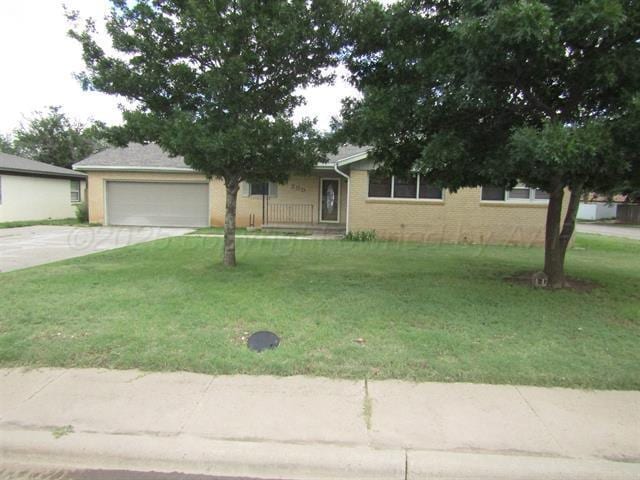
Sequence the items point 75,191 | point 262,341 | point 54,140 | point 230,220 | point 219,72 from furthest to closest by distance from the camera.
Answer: point 54,140
point 75,191
point 230,220
point 219,72
point 262,341

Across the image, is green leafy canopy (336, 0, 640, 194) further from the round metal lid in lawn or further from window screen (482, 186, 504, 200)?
window screen (482, 186, 504, 200)

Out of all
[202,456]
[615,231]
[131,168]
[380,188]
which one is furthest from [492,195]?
[615,231]

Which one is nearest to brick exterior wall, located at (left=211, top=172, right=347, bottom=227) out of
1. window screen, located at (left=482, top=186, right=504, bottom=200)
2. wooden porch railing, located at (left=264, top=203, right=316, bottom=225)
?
wooden porch railing, located at (left=264, top=203, right=316, bottom=225)

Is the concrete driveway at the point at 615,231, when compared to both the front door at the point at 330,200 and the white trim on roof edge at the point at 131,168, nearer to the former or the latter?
the front door at the point at 330,200

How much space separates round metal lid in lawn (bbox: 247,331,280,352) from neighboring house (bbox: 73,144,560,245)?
1031cm

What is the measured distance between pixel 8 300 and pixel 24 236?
404 inches

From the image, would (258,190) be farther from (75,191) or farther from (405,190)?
(75,191)

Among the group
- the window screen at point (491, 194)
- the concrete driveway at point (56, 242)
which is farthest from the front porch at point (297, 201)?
the window screen at point (491, 194)

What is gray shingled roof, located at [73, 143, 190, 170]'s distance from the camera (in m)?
18.8

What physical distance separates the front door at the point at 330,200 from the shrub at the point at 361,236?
4076 millimetres

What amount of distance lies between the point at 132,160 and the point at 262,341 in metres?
17.3

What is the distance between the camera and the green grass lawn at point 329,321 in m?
4.06

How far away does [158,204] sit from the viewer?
19203mm

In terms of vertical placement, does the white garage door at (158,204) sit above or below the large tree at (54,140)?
below
